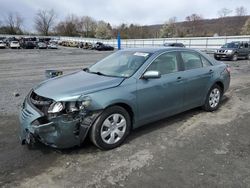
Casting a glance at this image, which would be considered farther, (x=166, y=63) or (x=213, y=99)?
(x=213, y=99)

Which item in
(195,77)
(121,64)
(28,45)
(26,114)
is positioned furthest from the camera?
(28,45)

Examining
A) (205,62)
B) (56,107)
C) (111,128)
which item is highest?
(205,62)

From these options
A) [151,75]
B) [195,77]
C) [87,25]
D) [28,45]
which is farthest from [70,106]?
[87,25]

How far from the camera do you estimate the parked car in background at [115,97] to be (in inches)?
148

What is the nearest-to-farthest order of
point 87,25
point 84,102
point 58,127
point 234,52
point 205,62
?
point 58,127, point 84,102, point 205,62, point 234,52, point 87,25

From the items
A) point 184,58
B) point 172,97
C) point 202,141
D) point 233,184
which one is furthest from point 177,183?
point 184,58

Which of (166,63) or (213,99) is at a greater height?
(166,63)

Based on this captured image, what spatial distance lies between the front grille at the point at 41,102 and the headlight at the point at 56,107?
0.07m

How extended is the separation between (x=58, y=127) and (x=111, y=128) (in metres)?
0.85

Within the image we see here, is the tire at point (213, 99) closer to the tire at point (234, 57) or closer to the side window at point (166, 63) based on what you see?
the side window at point (166, 63)

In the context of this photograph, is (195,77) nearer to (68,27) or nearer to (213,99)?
(213,99)

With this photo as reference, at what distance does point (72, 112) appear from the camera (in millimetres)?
3750

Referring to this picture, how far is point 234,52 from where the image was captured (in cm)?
2225

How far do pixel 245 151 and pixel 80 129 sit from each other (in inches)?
102
